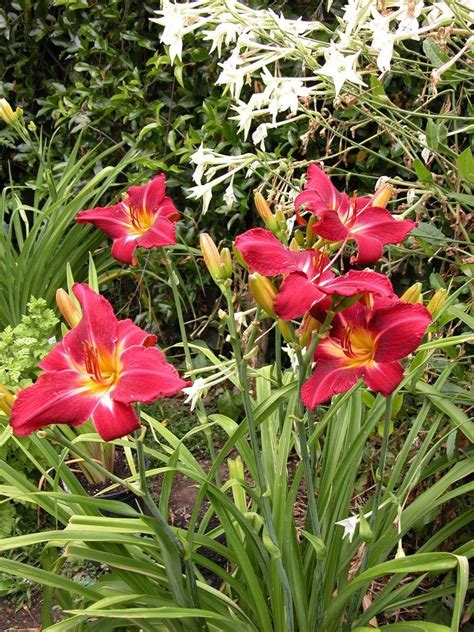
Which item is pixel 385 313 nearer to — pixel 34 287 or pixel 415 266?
pixel 415 266

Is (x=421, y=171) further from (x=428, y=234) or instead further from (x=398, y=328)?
(x=398, y=328)

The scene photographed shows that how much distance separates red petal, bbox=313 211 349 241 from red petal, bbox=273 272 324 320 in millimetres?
110

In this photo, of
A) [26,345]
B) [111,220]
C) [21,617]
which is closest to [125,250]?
[111,220]

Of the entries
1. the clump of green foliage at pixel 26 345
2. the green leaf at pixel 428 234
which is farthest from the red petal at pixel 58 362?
the clump of green foliage at pixel 26 345

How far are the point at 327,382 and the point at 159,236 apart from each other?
17.3 inches

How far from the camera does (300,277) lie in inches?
38.1

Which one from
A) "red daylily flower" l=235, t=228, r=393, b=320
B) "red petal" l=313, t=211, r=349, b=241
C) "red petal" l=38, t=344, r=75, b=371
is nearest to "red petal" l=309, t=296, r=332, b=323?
"red daylily flower" l=235, t=228, r=393, b=320

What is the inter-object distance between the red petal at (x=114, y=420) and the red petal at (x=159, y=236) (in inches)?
15.6

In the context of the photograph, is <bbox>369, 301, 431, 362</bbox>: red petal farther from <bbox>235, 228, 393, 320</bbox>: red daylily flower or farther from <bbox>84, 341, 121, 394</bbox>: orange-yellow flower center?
<bbox>84, 341, 121, 394</bbox>: orange-yellow flower center

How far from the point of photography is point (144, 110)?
2971 millimetres

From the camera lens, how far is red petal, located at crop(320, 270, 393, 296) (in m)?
0.95

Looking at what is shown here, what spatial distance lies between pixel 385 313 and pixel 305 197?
23cm

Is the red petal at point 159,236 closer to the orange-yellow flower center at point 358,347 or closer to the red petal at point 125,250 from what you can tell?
the red petal at point 125,250

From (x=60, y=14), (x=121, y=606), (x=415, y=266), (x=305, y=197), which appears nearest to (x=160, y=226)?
(x=305, y=197)
